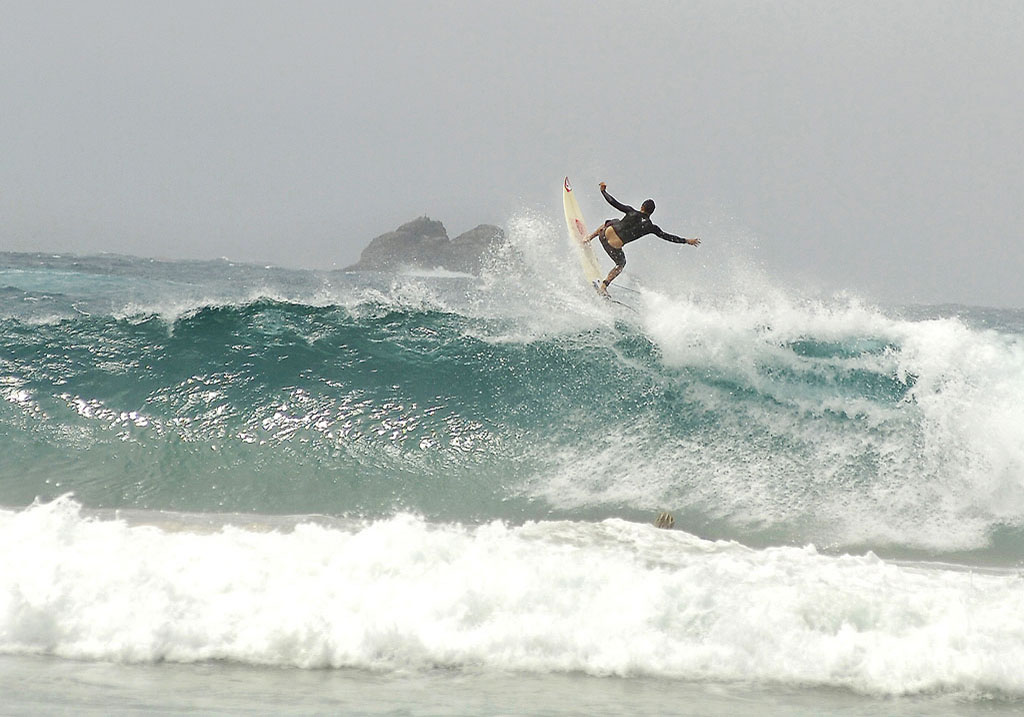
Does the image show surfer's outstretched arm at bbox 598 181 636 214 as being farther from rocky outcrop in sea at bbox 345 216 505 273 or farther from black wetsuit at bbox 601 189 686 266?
rocky outcrop in sea at bbox 345 216 505 273

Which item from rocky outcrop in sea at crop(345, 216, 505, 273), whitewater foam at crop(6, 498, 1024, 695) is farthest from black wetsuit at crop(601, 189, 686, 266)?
rocky outcrop in sea at crop(345, 216, 505, 273)

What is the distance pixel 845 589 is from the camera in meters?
5.12

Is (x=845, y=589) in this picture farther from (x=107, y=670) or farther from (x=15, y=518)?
(x=15, y=518)

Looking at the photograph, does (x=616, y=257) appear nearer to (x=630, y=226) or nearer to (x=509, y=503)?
(x=630, y=226)

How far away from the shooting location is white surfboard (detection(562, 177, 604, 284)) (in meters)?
12.0

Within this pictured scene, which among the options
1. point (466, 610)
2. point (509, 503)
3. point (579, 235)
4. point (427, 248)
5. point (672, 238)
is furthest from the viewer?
point (427, 248)

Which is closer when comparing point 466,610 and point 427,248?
point 466,610

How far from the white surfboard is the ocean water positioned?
1.89ft

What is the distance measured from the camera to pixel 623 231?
1089 centimetres

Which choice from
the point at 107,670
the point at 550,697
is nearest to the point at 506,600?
the point at 550,697

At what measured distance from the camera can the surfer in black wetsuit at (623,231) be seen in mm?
10547

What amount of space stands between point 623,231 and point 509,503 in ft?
16.0

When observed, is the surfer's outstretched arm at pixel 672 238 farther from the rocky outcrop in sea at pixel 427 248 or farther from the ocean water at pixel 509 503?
the rocky outcrop in sea at pixel 427 248

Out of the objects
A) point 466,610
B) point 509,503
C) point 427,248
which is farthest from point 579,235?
point 427,248
